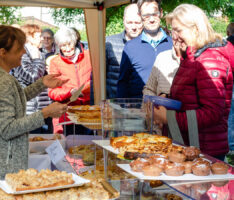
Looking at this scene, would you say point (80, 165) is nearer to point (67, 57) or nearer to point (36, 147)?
point (36, 147)

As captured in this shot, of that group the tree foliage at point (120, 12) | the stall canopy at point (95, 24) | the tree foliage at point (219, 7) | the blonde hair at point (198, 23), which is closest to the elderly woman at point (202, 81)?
the blonde hair at point (198, 23)

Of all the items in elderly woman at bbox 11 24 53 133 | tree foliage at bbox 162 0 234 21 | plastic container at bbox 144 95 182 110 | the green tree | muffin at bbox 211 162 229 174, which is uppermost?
the green tree

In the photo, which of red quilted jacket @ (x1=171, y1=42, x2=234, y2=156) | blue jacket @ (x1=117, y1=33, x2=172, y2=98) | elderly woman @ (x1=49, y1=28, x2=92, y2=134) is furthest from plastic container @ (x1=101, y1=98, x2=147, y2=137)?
elderly woman @ (x1=49, y1=28, x2=92, y2=134)

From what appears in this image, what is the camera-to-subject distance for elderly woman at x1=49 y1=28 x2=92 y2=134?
14.2ft

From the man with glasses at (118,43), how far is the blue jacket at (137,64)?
20.1 inches

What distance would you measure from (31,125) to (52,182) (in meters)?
0.87

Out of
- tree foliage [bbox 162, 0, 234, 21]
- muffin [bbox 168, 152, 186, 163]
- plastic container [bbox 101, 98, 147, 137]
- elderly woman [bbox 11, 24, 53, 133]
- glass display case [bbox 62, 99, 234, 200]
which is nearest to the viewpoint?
glass display case [bbox 62, 99, 234, 200]

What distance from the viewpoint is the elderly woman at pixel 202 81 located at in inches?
81.2

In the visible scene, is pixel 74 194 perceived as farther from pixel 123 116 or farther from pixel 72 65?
pixel 72 65

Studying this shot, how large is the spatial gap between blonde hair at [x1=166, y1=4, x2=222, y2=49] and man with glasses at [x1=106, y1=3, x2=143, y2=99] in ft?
5.26

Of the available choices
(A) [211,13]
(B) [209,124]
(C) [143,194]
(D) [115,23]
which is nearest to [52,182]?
(C) [143,194]

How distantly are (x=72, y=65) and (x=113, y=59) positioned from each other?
1.51ft

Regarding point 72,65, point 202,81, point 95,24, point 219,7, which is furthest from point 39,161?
point 219,7

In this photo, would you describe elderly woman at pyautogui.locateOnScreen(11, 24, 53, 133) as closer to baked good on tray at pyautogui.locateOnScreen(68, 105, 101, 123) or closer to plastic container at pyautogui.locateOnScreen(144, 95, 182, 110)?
baked good on tray at pyautogui.locateOnScreen(68, 105, 101, 123)
